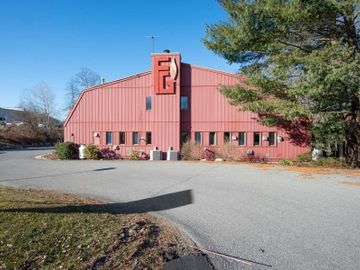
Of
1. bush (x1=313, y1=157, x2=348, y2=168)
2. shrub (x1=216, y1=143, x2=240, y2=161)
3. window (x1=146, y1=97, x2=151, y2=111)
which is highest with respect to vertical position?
window (x1=146, y1=97, x2=151, y2=111)

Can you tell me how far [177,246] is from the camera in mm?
5250

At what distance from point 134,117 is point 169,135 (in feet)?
10.1

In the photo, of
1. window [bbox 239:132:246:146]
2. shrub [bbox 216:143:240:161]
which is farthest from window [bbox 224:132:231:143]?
window [bbox 239:132:246:146]

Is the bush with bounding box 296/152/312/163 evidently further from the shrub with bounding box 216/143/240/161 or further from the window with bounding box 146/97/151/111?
the window with bounding box 146/97/151/111

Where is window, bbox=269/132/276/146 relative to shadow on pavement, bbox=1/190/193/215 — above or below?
above

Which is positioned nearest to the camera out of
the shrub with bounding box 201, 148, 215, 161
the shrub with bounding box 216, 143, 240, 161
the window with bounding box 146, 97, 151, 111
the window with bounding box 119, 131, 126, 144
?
the shrub with bounding box 216, 143, 240, 161

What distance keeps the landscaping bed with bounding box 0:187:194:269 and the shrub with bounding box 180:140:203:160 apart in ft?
52.4

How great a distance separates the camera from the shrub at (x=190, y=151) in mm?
23547

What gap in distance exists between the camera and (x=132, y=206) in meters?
8.19

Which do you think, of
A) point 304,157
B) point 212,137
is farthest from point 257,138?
point 304,157

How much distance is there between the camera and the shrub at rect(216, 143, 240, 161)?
910 inches

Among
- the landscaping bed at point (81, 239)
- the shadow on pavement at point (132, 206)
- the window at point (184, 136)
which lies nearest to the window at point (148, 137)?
the window at point (184, 136)

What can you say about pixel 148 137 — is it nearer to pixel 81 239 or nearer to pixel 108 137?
pixel 108 137

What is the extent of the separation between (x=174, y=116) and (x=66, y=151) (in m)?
8.24
